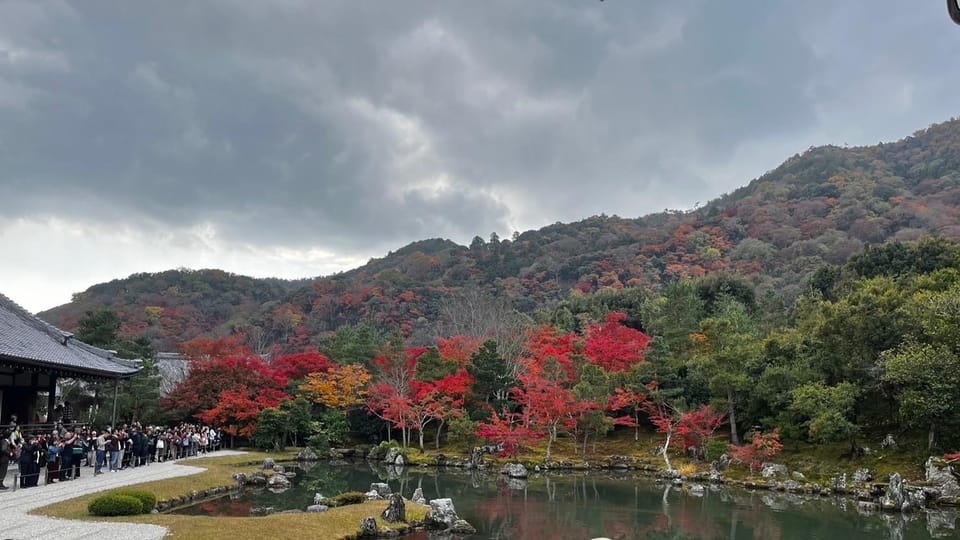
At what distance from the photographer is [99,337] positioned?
3447cm

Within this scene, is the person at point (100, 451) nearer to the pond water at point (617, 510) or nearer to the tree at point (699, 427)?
the pond water at point (617, 510)

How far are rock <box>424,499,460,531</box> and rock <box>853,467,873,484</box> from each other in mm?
15599

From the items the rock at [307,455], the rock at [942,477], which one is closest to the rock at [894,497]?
the rock at [942,477]

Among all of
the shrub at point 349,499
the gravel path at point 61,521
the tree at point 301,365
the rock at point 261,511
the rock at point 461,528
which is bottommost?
the rock at point 461,528

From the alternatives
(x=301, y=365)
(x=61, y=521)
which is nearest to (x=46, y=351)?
(x=61, y=521)

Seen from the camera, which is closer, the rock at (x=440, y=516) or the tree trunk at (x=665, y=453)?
the rock at (x=440, y=516)

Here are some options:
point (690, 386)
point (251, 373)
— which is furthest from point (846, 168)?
point (251, 373)

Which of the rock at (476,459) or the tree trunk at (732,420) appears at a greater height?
the tree trunk at (732,420)

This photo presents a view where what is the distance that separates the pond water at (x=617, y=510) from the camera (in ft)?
51.8

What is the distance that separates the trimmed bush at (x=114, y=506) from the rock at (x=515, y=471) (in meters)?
16.2

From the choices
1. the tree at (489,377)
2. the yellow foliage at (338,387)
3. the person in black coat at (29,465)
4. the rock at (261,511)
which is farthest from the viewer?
the yellow foliage at (338,387)

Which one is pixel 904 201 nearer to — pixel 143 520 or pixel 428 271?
pixel 428 271

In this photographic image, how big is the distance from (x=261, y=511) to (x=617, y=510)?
34.1 ft

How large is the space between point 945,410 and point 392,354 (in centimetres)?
2564
